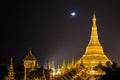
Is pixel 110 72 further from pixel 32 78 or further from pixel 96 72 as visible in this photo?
pixel 32 78

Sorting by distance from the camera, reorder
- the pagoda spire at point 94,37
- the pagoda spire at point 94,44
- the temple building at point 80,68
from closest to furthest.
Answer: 1. the temple building at point 80,68
2. the pagoda spire at point 94,44
3. the pagoda spire at point 94,37

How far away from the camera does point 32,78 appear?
60406mm

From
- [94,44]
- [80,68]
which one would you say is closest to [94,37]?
[94,44]

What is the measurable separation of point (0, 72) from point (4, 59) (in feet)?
74.4

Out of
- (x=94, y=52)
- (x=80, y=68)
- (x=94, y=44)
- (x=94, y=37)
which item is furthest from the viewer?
(x=94, y=37)

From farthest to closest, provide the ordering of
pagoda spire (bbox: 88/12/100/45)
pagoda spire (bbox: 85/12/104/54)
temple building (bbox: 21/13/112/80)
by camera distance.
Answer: pagoda spire (bbox: 88/12/100/45) < pagoda spire (bbox: 85/12/104/54) < temple building (bbox: 21/13/112/80)

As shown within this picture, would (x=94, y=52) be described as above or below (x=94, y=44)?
below

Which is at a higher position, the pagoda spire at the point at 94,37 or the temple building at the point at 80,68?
the pagoda spire at the point at 94,37

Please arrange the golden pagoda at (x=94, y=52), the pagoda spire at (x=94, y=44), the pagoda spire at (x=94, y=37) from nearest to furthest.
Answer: the golden pagoda at (x=94, y=52), the pagoda spire at (x=94, y=44), the pagoda spire at (x=94, y=37)

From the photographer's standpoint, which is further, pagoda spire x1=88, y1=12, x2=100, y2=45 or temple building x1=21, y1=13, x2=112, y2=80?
pagoda spire x1=88, y1=12, x2=100, y2=45

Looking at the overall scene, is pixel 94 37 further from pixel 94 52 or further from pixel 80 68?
pixel 80 68

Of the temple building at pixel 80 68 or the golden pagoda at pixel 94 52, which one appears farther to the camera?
the golden pagoda at pixel 94 52

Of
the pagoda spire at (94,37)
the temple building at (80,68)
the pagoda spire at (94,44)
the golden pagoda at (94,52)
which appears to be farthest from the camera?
the pagoda spire at (94,37)

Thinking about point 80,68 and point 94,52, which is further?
point 94,52
